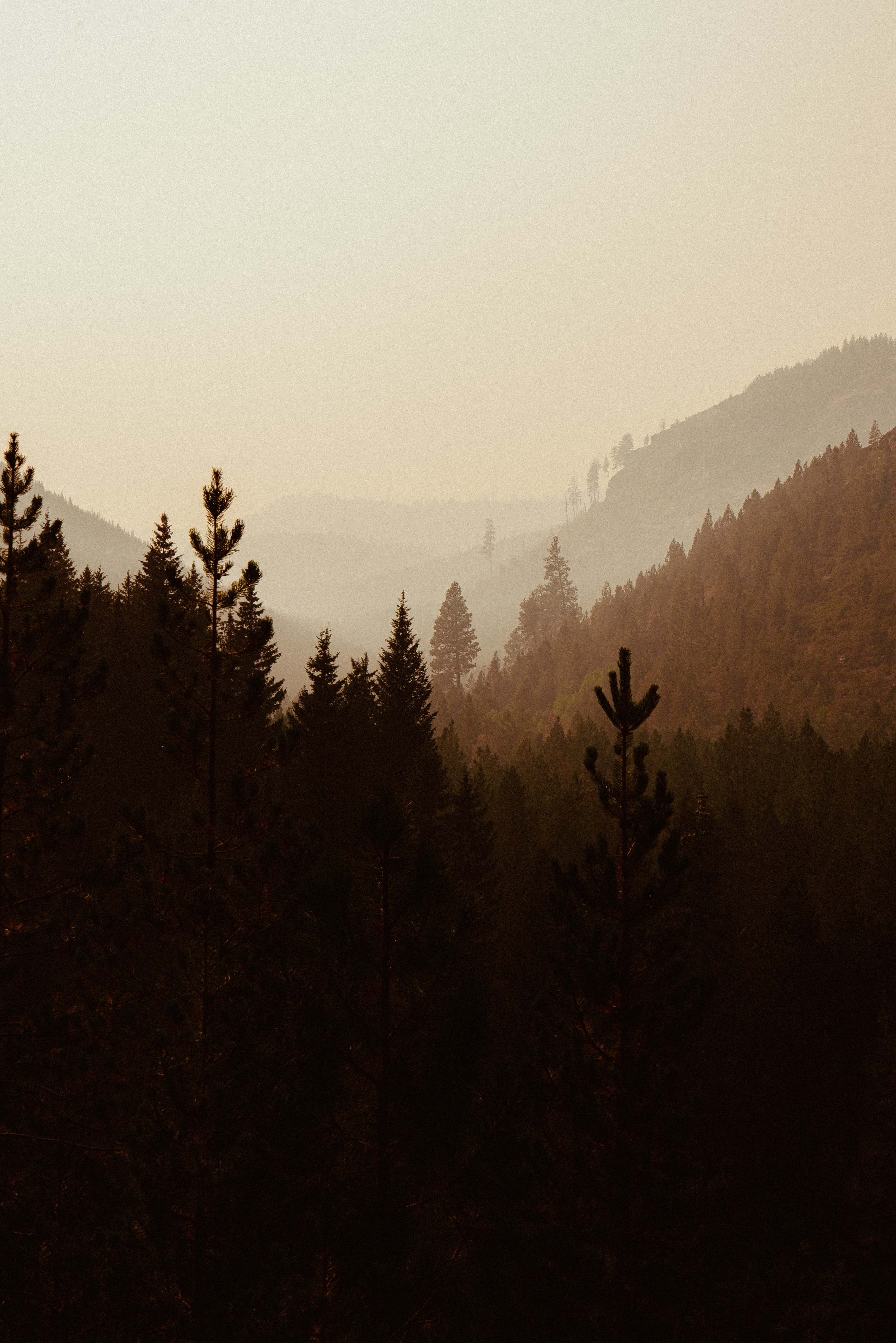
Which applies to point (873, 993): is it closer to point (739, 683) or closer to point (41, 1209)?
point (41, 1209)

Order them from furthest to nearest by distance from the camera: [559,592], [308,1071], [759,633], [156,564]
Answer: [559,592], [759,633], [156,564], [308,1071]

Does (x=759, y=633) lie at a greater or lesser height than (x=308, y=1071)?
greater

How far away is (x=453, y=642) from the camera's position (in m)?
110

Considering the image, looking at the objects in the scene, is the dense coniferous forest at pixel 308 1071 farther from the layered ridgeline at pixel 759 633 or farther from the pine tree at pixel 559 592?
the pine tree at pixel 559 592

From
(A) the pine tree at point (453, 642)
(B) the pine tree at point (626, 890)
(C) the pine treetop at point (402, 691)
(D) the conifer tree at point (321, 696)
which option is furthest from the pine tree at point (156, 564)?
(A) the pine tree at point (453, 642)

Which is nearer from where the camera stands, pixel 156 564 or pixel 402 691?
pixel 402 691

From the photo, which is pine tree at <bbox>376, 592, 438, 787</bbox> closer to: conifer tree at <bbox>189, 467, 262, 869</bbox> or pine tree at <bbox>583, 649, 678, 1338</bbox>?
pine tree at <bbox>583, 649, 678, 1338</bbox>

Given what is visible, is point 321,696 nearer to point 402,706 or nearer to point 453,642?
point 402,706

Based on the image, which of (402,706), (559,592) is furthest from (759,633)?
(402,706)

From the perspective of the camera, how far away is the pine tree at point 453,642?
351 feet

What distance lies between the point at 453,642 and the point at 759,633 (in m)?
40.0

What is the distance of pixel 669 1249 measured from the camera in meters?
15.0

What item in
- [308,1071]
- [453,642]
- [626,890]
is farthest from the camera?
[453,642]

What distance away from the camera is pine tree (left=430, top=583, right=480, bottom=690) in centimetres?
10706
